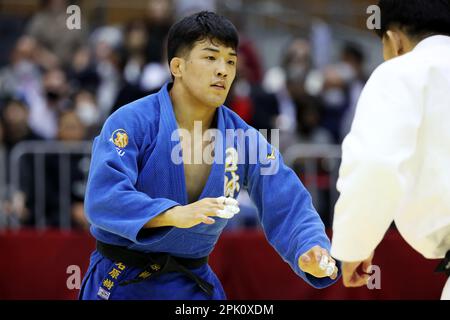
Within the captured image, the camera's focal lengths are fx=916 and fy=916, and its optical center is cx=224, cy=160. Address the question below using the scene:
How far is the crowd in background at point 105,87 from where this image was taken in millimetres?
8422

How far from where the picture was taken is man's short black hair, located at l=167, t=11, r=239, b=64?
4215 millimetres

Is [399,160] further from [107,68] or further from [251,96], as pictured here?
[107,68]

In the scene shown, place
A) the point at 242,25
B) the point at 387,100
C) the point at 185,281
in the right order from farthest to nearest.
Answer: the point at 242,25, the point at 185,281, the point at 387,100

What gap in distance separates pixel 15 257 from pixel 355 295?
278 cm

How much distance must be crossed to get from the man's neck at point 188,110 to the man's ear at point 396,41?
3.17 feet

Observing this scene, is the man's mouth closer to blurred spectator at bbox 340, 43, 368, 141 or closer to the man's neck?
the man's neck

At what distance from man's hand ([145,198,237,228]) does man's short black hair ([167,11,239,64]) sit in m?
0.85

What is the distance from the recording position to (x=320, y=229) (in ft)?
13.8

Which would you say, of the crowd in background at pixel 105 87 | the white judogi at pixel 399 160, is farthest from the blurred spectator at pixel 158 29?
the white judogi at pixel 399 160

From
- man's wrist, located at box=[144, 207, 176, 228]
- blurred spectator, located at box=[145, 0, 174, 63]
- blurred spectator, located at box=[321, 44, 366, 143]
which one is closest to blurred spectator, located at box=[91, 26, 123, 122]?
blurred spectator, located at box=[145, 0, 174, 63]

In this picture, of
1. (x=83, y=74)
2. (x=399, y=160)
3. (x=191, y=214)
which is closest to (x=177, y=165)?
(x=191, y=214)

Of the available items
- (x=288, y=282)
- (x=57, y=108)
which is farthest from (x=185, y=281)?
(x=57, y=108)

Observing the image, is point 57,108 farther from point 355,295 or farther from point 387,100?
point 387,100

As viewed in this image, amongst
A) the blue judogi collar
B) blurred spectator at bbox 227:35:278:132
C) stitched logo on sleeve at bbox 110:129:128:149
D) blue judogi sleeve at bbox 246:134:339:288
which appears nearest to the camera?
stitched logo on sleeve at bbox 110:129:128:149
